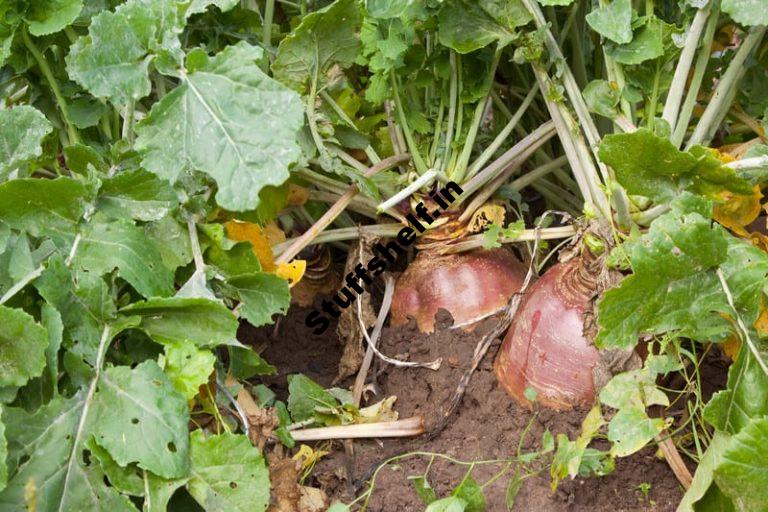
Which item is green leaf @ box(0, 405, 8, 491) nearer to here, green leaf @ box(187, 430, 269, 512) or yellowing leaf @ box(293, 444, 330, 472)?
green leaf @ box(187, 430, 269, 512)

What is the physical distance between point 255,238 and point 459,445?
0.55 m

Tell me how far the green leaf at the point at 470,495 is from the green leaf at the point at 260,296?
425 mm

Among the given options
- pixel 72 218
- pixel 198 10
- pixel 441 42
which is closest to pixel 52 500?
pixel 72 218

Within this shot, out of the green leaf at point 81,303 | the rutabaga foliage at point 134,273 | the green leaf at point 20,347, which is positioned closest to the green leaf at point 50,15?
the rutabaga foliage at point 134,273

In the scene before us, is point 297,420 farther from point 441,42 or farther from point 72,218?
point 441,42

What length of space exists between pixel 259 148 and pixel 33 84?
2.30 feet

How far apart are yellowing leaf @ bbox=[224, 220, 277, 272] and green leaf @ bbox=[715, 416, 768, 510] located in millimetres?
907

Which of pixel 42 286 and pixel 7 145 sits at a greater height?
pixel 7 145

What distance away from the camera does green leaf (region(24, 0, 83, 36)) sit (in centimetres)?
150

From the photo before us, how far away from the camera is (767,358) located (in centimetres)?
126

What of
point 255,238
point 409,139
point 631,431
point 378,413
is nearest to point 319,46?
point 409,139

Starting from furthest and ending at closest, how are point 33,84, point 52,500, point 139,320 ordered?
1. point 33,84
2. point 139,320
3. point 52,500

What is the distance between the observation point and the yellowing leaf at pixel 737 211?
1.53m

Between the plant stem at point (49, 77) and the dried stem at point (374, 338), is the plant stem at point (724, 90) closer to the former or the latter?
the dried stem at point (374, 338)
